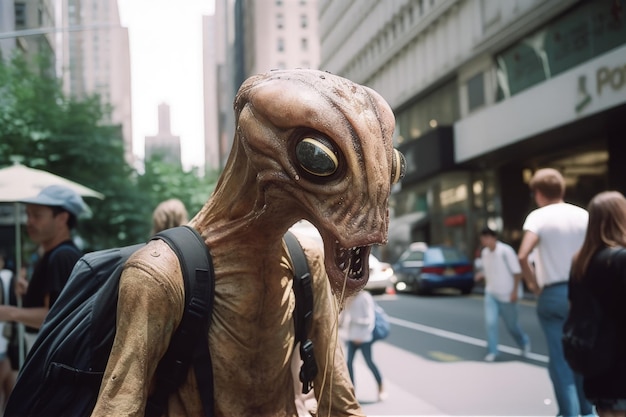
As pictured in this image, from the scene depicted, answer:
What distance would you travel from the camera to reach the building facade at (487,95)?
1650 cm

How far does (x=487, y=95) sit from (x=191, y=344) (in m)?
23.8

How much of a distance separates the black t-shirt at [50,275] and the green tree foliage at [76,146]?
12.4 meters

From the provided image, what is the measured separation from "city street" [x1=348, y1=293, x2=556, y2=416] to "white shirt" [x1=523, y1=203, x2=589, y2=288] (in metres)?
1.16

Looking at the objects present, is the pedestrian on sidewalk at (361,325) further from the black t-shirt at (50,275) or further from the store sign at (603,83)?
the store sign at (603,83)

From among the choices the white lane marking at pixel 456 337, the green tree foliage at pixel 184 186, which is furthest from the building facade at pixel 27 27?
the green tree foliage at pixel 184 186

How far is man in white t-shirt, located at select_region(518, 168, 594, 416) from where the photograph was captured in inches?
203

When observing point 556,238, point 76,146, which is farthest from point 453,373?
point 76,146

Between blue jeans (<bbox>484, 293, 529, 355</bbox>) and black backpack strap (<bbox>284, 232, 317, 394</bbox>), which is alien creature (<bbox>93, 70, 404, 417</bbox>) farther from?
blue jeans (<bbox>484, 293, 529, 355</bbox>)

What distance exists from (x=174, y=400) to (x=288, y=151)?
55cm

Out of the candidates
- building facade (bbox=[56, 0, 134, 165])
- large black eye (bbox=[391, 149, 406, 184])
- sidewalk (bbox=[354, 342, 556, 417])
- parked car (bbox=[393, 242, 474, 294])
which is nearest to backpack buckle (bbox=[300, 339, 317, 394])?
large black eye (bbox=[391, 149, 406, 184])

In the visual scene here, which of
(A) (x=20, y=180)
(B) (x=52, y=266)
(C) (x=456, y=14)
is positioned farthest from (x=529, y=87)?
(B) (x=52, y=266)

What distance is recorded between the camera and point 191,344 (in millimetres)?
1289

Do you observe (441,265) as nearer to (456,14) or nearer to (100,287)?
(456,14)

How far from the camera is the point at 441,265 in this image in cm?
2158
